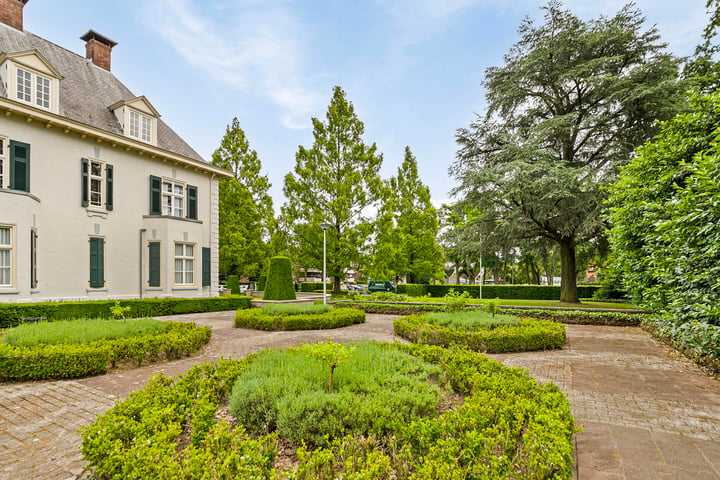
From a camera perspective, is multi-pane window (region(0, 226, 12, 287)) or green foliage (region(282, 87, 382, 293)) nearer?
multi-pane window (region(0, 226, 12, 287))

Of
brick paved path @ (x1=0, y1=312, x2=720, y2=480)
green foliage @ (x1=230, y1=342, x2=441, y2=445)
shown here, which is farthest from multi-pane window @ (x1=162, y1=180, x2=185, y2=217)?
green foliage @ (x1=230, y1=342, x2=441, y2=445)

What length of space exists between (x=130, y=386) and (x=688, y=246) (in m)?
9.07

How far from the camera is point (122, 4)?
7.66 metres

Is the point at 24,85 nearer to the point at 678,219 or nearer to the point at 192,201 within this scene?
the point at 192,201

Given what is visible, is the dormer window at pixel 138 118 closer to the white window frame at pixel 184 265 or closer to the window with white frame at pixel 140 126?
the window with white frame at pixel 140 126

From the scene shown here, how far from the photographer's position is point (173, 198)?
1630 centimetres

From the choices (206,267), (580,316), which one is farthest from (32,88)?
(580,316)

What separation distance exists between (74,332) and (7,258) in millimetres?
6958

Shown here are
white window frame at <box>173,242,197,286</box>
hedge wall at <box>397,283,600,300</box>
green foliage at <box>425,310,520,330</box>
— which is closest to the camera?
green foliage at <box>425,310,520,330</box>

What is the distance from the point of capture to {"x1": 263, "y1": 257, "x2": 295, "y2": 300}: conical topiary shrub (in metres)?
17.0

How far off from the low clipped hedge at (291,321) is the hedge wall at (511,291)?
652 inches

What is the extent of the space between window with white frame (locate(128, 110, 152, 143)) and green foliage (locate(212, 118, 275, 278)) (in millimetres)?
8055

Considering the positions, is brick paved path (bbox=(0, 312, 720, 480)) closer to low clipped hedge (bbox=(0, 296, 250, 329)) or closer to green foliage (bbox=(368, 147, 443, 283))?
low clipped hedge (bbox=(0, 296, 250, 329))

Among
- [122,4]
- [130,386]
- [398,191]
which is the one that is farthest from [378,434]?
[398,191]
